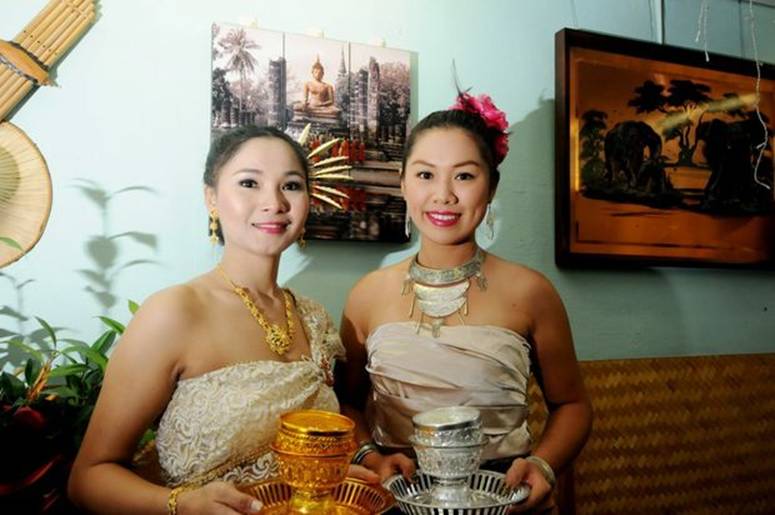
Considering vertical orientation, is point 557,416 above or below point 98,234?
below

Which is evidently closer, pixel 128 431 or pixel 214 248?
pixel 128 431

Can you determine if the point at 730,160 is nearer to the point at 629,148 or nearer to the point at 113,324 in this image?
the point at 629,148

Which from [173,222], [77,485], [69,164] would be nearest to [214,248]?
[173,222]

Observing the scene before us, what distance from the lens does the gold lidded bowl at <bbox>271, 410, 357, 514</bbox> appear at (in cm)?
88

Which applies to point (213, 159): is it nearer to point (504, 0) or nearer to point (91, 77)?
point (91, 77)

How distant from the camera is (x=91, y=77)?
169 cm

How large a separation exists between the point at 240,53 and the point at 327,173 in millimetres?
414

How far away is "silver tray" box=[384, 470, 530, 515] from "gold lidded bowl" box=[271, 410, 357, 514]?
128 mm

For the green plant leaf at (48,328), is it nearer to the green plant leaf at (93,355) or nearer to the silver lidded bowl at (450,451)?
the green plant leaf at (93,355)

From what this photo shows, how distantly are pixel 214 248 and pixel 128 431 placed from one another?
0.76 m

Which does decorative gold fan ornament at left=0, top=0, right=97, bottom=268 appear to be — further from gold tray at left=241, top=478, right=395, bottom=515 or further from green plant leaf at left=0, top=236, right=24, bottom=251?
gold tray at left=241, top=478, right=395, bottom=515

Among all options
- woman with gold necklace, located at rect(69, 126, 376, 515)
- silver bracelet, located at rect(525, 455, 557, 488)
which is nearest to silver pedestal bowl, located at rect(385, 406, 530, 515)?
woman with gold necklace, located at rect(69, 126, 376, 515)

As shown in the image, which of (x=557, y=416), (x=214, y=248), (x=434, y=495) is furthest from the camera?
(x=214, y=248)

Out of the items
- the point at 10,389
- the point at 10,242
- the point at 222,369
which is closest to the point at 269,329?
the point at 222,369
